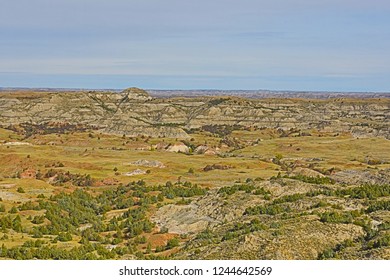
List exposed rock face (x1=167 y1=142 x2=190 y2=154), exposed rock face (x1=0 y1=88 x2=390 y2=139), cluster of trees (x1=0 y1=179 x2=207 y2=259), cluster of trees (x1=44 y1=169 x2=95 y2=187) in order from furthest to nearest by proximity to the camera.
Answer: exposed rock face (x1=0 y1=88 x2=390 y2=139) < exposed rock face (x1=167 y1=142 x2=190 y2=154) < cluster of trees (x1=44 y1=169 x2=95 y2=187) < cluster of trees (x1=0 y1=179 x2=207 y2=259)

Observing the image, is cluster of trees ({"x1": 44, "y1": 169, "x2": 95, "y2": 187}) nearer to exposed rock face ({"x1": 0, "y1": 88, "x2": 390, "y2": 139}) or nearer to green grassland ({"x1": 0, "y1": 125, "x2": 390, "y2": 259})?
green grassland ({"x1": 0, "y1": 125, "x2": 390, "y2": 259})

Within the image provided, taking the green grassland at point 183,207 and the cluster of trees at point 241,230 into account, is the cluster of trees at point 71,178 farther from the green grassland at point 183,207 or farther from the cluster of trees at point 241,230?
the cluster of trees at point 241,230

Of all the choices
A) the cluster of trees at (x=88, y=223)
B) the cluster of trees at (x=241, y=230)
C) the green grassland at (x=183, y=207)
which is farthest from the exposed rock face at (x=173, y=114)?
the cluster of trees at (x=241, y=230)

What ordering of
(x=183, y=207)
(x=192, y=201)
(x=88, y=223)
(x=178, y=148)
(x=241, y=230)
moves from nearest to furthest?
(x=241, y=230), (x=88, y=223), (x=183, y=207), (x=192, y=201), (x=178, y=148)

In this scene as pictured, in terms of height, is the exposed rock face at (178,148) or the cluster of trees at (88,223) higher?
the cluster of trees at (88,223)

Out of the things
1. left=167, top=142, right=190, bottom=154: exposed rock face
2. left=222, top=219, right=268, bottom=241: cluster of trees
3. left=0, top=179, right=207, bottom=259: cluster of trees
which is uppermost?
left=222, top=219, right=268, bottom=241: cluster of trees

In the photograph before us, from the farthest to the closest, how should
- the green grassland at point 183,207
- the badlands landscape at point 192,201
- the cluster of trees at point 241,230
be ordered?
the cluster of trees at point 241,230
the badlands landscape at point 192,201
the green grassland at point 183,207

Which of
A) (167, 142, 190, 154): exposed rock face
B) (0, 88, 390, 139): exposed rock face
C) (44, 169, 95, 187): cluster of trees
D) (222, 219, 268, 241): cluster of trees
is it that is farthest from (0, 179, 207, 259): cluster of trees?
(0, 88, 390, 139): exposed rock face

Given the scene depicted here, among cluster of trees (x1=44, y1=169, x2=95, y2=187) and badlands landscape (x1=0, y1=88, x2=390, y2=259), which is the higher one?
badlands landscape (x1=0, y1=88, x2=390, y2=259)

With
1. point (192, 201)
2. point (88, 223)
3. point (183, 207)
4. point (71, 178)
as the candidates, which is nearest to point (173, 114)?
point (71, 178)

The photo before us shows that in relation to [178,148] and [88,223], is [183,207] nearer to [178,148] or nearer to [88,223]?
[88,223]

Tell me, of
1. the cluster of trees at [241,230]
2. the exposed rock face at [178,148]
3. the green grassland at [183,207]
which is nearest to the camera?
the green grassland at [183,207]

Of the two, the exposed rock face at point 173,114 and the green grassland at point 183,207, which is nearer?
the green grassland at point 183,207

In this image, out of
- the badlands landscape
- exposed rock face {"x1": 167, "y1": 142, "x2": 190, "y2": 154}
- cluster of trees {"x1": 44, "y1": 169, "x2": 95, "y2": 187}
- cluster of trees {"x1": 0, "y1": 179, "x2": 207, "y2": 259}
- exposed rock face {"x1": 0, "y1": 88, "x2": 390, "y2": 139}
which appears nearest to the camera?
the badlands landscape
